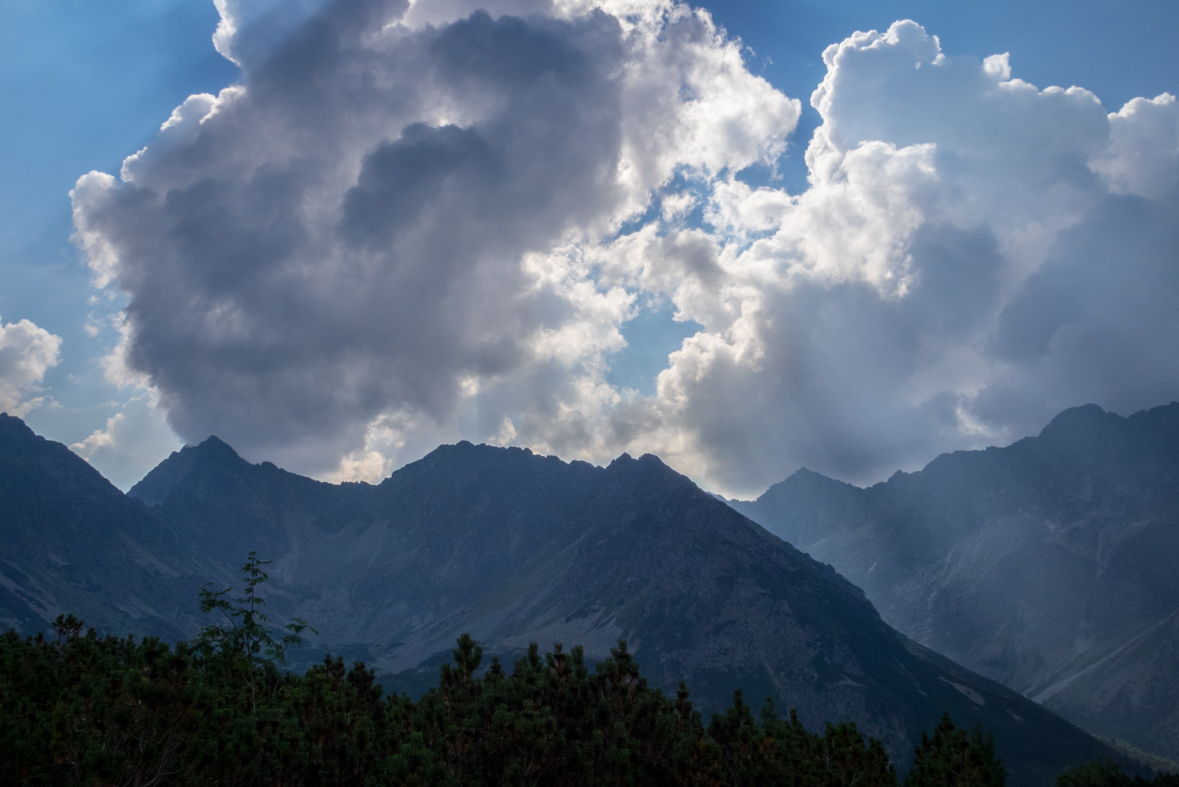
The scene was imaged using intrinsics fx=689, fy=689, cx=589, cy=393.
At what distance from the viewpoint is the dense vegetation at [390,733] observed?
29953mm

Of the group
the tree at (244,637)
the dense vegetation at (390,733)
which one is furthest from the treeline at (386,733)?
the tree at (244,637)

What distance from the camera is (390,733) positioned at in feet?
141

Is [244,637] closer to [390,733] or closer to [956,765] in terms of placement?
[390,733]

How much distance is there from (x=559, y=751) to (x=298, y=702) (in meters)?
18.3

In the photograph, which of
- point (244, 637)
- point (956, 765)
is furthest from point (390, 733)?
point (956, 765)

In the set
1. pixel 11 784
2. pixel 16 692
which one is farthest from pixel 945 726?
pixel 16 692

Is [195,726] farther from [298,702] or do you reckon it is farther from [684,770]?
[684,770]

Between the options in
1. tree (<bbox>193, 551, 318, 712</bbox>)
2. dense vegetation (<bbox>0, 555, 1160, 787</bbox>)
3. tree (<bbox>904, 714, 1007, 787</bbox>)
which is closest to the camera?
dense vegetation (<bbox>0, 555, 1160, 787</bbox>)

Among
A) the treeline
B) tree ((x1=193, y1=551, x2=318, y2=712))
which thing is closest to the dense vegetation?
the treeline

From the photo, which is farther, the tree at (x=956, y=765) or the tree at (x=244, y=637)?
the tree at (x=244, y=637)

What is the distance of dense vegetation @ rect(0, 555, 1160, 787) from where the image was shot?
30.0m

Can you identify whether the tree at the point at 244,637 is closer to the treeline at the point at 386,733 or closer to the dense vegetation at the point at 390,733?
the dense vegetation at the point at 390,733

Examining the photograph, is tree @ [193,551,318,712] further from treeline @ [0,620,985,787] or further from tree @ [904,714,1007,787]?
tree @ [904,714,1007,787]

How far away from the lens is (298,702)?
44.6 metres
